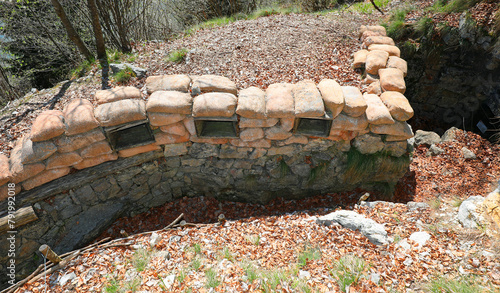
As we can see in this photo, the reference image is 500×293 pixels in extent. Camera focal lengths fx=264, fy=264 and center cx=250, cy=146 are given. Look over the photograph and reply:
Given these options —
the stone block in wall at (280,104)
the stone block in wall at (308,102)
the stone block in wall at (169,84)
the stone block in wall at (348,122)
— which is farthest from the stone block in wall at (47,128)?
the stone block in wall at (348,122)

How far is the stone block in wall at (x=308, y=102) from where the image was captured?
10.3 ft

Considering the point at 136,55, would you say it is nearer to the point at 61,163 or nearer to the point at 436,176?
the point at 61,163

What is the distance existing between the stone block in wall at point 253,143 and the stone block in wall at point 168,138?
2.08 ft

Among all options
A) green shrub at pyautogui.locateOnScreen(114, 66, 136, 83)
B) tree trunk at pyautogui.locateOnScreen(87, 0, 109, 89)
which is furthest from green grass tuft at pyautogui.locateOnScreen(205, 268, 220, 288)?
tree trunk at pyautogui.locateOnScreen(87, 0, 109, 89)

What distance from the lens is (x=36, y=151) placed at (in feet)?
9.68

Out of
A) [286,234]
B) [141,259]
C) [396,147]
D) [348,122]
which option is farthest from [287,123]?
[141,259]

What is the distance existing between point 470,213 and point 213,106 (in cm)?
298

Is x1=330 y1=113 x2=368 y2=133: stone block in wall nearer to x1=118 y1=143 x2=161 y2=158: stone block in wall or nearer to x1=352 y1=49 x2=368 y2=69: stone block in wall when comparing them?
A: x1=352 y1=49 x2=368 y2=69: stone block in wall

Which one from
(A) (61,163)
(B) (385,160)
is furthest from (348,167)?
(A) (61,163)

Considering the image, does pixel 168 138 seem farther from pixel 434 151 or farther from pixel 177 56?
pixel 434 151

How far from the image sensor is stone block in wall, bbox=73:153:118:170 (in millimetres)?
3271

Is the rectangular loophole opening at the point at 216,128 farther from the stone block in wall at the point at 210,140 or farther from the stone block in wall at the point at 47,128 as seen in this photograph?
the stone block in wall at the point at 47,128

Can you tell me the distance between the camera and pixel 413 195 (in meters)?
4.17

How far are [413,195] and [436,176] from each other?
2.07 feet
